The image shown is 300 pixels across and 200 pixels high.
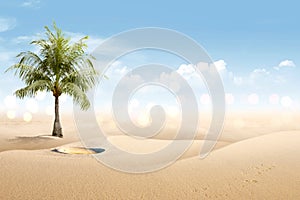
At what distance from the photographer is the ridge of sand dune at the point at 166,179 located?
5574mm

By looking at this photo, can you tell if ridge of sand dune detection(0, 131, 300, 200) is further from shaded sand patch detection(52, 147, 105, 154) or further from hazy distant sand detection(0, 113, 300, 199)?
shaded sand patch detection(52, 147, 105, 154)

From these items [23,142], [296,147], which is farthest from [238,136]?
[23,142]

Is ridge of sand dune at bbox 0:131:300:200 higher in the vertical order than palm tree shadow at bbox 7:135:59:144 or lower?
lower

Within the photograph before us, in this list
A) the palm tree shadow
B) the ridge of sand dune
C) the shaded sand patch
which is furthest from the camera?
the palm tree shadow

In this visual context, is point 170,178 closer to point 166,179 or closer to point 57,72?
point 166,179

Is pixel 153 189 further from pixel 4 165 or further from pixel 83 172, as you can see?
pixel 4 165

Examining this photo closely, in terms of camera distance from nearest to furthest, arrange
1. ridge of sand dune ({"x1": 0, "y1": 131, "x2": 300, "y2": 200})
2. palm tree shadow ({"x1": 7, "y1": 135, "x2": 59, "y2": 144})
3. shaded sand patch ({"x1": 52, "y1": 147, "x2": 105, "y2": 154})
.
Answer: ridge of sand dune ({"x1": 0, "y1": 131, "x2": 300, "y2": 200}), shaded sand patch ({"x1": 52, "y1": 147, "x2": 105, "y2": 154}), palm tree shadow ({"x1": 7, "y1": 135, "x2": 59, "y2": 144})

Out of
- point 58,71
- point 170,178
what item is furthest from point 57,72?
point 170,178

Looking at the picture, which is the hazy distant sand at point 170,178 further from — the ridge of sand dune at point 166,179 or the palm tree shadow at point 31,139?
the palm tree shadow at point 31,139

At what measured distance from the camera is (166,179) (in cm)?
646

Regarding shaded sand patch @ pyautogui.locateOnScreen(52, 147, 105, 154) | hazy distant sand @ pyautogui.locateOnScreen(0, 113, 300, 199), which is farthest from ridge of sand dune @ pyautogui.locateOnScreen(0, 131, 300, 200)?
shaded sand patch @ pyautogui.locateOnScreen(52, 147, 105, 154)

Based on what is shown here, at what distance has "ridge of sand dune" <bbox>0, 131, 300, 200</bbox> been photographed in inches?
219

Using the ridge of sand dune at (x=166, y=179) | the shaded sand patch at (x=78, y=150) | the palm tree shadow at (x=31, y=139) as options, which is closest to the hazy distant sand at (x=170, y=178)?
the ridge of sand dune at (x=166, y=179)

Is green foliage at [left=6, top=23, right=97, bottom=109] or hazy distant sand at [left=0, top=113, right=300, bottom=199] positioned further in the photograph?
green foliage at [left=6, top=23, right=97, bottom=109]
